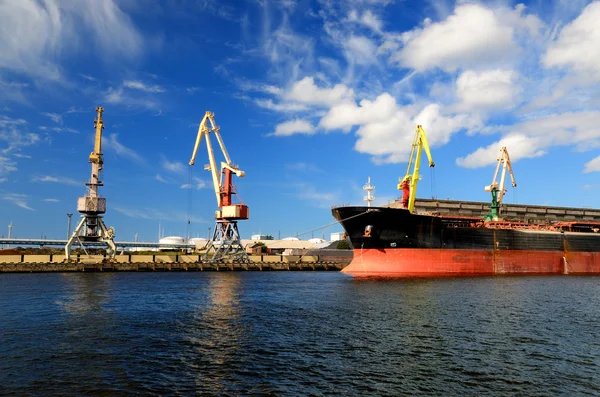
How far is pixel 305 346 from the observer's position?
18.2 meters

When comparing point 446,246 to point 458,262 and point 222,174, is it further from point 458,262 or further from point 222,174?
point 222,174

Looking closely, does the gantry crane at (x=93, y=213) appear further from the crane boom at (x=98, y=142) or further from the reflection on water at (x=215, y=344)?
the reflection on water at (x=215, y=344)

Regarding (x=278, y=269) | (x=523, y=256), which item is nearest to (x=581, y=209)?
(x=523, y=256)

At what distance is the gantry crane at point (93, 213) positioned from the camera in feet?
243

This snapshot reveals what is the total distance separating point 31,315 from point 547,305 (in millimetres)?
33888

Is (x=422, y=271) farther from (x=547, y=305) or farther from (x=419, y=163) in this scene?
(x=547, y=305)

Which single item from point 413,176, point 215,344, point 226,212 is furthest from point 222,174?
point 215,344

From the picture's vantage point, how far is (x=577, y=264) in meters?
61.0

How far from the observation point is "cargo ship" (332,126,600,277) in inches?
1991

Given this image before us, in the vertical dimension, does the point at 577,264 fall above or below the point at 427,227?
below

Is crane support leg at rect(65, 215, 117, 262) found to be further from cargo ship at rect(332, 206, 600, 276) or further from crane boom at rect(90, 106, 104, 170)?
cargo ship at rect(332, 206, 600, 276)

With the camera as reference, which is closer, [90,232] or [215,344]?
[215,344]

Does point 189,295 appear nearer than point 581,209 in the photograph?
Yes

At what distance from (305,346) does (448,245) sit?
129ft
